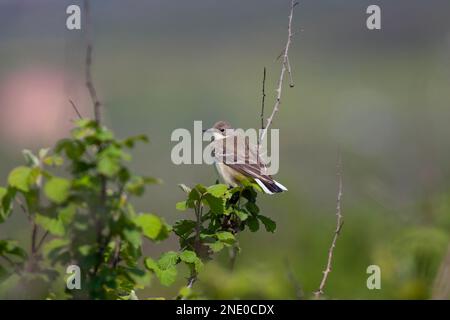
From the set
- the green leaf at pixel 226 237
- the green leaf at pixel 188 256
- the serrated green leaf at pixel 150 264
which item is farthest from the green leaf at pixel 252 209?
the serrated green leaf at pixel 150 264

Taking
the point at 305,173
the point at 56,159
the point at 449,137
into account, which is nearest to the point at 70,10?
the point at 56,159

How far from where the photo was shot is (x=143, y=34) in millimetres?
14125

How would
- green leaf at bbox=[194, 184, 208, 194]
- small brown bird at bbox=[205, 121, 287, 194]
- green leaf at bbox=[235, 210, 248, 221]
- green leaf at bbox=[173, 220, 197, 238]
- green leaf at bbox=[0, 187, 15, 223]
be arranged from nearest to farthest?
green leaf at bbox=[0, 187, 15, 223] < green leaf at bbox=[194, 184, 208, 194] < green leaf at bbox=[173, 220, 197, 238] < green leaf at bbox=[235, 210, 248, 221] < small brown bird at bbox=[205, 121, 287, 194]

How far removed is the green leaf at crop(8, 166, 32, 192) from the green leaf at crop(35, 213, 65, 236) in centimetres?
9

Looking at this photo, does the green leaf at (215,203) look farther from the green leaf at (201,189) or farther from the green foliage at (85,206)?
the green foliage at (85,206)

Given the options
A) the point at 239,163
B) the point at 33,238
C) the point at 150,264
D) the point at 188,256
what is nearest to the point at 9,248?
the point at 33,238

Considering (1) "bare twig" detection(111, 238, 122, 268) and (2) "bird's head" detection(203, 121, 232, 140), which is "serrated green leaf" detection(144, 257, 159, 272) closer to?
(1) "bare twig" detection(111, 238, 122, 268)

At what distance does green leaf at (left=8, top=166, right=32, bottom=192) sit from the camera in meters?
2.37

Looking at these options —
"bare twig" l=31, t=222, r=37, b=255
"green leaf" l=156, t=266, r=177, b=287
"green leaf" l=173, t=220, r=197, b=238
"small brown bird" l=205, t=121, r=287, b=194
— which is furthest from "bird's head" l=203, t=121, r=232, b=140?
"bare twig" l=31, t=222, r=37, b=255

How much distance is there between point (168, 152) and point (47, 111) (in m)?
1.42

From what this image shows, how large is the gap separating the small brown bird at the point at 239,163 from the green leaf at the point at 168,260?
1661mm

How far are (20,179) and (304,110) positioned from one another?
9.80 m

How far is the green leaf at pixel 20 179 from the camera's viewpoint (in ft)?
7.79
